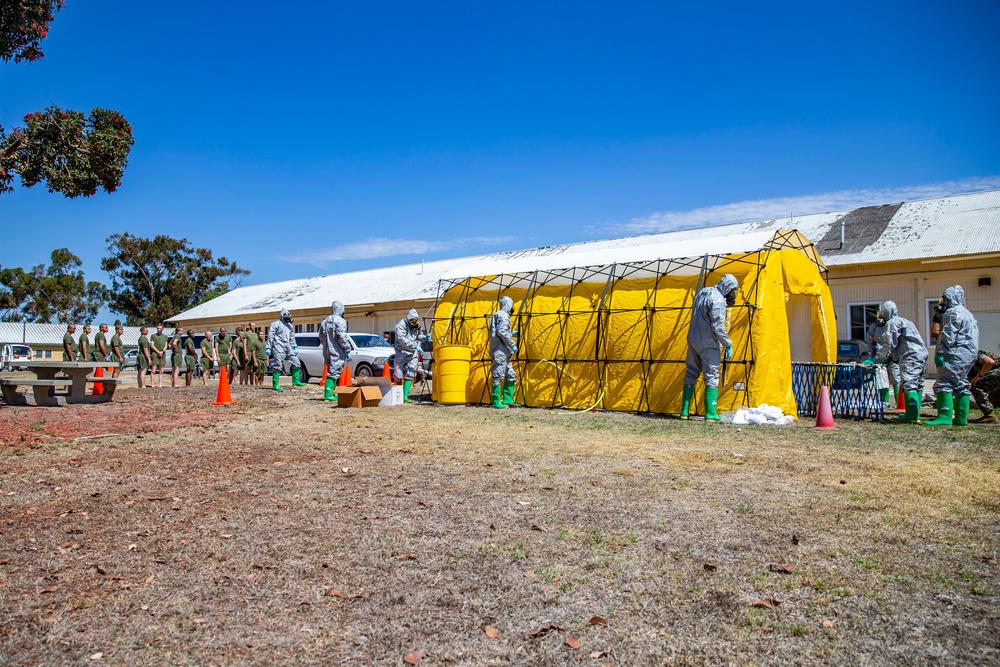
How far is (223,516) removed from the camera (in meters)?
5.21

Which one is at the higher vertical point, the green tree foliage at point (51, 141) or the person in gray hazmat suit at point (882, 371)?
the green tree foliage at point (51, 141)

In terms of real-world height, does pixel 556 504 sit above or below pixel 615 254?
below

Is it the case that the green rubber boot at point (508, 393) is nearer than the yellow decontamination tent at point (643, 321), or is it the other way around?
the yellow decontamination tent at point (643, 321)

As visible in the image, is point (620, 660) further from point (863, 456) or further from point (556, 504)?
point (863, 456)

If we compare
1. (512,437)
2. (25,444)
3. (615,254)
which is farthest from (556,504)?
(615,254)

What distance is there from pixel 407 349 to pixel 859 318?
14.8 metres

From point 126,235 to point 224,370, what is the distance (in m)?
54.2

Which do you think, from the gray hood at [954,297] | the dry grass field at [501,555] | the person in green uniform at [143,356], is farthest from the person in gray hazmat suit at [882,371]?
the person in green uniform at [143,356]

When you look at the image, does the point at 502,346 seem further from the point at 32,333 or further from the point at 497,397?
the point at 32,333

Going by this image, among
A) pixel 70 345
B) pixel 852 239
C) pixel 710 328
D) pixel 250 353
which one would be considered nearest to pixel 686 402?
pixel 710 328

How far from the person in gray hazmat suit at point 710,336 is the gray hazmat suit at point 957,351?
9.81 feet

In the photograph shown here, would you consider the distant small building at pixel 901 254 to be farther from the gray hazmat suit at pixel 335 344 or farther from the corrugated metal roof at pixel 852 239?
the gray hazmat suit at pixel 335 344

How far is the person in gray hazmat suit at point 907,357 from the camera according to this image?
422 inches

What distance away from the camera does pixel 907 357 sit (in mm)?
11258
